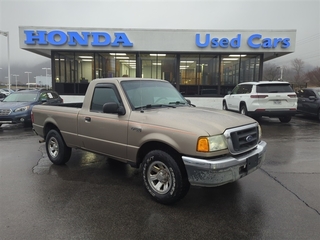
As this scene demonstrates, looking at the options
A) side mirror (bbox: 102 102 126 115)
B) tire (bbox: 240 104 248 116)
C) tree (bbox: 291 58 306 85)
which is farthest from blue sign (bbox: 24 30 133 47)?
tree (bbox: 291 58 306 85)

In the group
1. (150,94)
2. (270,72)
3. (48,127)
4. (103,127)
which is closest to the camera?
(103,127)

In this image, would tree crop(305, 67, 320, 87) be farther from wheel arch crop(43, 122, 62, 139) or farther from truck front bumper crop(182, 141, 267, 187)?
truck front bumper crop(182, 141, 267, 187)

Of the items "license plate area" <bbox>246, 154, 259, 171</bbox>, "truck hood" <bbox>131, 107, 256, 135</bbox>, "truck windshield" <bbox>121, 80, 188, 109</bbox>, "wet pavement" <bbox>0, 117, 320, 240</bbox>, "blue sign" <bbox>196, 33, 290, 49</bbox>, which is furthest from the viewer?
"blue sign" <bbox>196, 33, 290, 49</bbox>

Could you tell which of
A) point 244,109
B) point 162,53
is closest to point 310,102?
point 244,109

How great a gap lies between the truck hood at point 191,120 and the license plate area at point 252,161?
510 millimetres

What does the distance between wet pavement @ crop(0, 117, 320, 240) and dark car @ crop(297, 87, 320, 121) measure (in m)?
8.70

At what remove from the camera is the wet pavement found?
312 cm

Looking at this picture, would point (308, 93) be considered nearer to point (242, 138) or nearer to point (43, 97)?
point (242, 138)

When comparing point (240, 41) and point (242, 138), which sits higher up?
point (240, 41)

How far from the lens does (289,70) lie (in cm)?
7231

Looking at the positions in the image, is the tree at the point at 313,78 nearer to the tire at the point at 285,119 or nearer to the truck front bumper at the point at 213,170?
the tire at the point at 285,119

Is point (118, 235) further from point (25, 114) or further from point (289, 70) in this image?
point (289, 70)

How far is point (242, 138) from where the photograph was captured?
12.4 ft

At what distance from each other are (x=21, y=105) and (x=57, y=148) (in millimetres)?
6732
